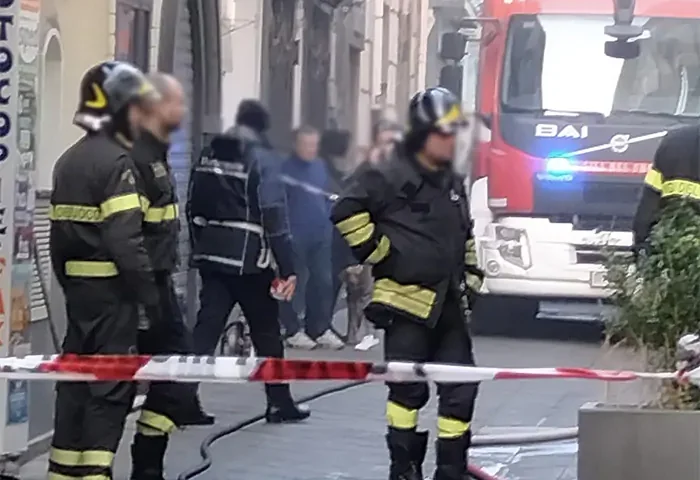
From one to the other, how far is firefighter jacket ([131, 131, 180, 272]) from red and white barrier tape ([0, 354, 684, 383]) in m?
0.40

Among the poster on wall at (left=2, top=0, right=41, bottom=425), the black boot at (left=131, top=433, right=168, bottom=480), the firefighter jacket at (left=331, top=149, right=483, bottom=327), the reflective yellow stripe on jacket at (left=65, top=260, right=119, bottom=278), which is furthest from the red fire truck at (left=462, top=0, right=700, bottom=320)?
the poster on wall at (left=2, top=0, right=41, bottom=425)

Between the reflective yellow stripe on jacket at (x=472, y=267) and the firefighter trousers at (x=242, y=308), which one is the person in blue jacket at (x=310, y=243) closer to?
the firefighter trousers at (x=242, y=308)

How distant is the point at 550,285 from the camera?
28.6 feet

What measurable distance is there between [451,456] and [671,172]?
1635mm

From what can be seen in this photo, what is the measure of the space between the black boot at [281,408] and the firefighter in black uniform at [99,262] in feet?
7.27

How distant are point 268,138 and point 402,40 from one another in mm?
716

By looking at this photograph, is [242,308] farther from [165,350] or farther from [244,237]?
[165,350]

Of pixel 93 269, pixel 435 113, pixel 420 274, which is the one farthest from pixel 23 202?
pixel 435 113

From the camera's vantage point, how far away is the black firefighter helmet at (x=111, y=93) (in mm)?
7270

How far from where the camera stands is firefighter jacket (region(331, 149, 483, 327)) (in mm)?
7422

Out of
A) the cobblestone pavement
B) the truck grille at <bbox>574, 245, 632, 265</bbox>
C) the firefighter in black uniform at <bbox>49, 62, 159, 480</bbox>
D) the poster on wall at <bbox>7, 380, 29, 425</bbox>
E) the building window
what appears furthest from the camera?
the cobblestone pavement

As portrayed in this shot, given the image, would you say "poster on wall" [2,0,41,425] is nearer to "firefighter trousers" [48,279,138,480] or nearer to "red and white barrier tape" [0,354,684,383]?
"red and white barrier tape" [0,354,684,383]

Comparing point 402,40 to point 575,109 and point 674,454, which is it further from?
point 674,454

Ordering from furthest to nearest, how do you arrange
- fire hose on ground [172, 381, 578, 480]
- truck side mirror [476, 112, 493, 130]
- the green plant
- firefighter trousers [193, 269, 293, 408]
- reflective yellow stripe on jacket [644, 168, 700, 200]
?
fire hose on ground [172, 381, 578, 480] → firefighter trousers [193, 269, 293, 408] → reflective yellow stripe on jacket [644, 168, 700, 200] → truck side mirror [476, 112, 493, 130] → the green plant
